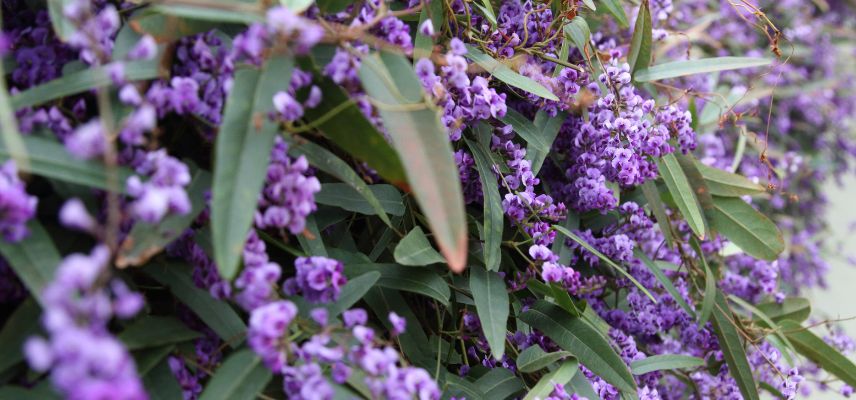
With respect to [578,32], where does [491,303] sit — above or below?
below

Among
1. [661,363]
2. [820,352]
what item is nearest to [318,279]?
[661,363]

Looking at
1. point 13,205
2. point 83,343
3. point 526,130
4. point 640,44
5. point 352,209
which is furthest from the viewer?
point 640,44

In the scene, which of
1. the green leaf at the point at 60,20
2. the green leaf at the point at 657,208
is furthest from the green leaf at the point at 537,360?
the green leaf at the point at 60,20

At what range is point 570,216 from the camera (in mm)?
812

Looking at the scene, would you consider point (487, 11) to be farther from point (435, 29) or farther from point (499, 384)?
point (499, 384)

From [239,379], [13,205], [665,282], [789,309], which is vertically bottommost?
[789,309]

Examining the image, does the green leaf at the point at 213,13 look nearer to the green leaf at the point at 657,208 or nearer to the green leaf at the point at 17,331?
the green leaf at the point at 17,331

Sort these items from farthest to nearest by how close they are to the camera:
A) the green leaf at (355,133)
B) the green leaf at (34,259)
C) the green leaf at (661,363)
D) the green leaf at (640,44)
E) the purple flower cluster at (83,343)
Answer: the green leaf at (640,44) → the green leaf at (661,363) → the green leaf at (355,133) → the green leaf at (34,259) → the purple flower cluster at (83,343)

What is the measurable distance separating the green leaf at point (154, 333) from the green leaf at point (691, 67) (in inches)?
22.6

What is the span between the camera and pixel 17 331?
18.6 inches

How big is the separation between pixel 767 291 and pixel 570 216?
41 centimetres

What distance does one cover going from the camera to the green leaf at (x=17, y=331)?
47 centimetres

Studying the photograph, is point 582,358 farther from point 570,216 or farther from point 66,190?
point 66,190

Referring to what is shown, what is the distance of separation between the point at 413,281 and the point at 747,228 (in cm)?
44
